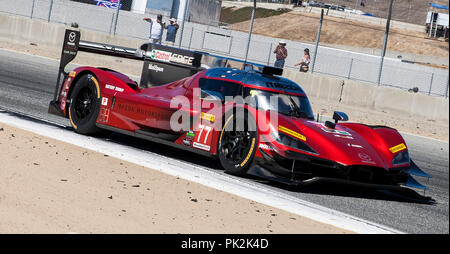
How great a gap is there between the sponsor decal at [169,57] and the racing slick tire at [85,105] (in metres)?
0.93

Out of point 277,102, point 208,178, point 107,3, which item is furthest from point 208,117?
point 107,3

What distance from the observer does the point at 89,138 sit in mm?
8609

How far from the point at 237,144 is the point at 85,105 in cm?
267

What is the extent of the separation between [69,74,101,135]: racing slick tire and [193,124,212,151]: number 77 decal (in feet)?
5.77

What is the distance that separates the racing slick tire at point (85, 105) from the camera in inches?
348

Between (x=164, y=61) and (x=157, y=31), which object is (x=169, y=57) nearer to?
(x=164, y=61)

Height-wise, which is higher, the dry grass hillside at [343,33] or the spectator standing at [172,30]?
the dry grass hillside at [343,33]

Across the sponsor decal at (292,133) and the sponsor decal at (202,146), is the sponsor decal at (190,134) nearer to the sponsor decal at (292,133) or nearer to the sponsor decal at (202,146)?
the sponsor decal at (202,146)

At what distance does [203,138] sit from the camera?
7.66m

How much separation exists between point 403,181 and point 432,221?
1182 millimetres

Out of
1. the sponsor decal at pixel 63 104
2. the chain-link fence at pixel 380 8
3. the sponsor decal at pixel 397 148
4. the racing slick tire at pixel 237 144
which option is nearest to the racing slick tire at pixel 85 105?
the sponsor decal at pixel 63 104

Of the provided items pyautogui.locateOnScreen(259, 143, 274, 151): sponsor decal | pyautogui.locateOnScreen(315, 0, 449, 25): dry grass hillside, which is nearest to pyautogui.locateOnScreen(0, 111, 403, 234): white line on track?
pyautogui.locateOnScreen(259, 143, 274, 151): sponsor decal

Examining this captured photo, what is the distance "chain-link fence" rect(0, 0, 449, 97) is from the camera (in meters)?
20.6
